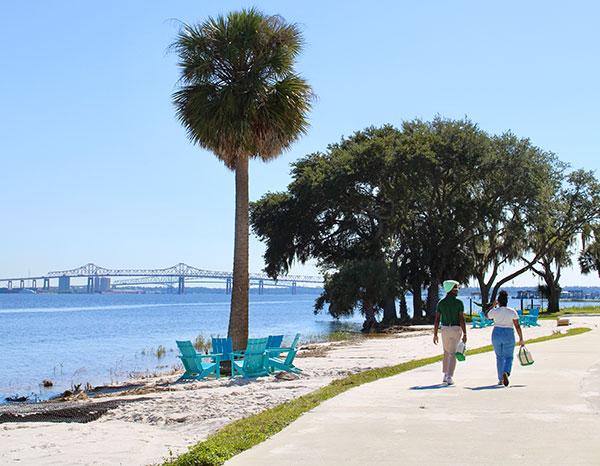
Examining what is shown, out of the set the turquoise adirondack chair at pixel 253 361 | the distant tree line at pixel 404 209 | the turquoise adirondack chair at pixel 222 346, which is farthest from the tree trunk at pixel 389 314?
the turquoise adirondack chair at pixel 253 361

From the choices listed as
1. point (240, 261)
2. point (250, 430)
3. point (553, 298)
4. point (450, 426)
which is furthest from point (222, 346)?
point (553, 298)

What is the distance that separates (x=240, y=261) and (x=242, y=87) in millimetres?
4898

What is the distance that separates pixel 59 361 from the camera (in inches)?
1326

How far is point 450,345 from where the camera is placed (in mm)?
14445

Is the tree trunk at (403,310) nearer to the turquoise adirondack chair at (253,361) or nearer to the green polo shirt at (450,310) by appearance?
the turquoise adirondack chair at (253,361)

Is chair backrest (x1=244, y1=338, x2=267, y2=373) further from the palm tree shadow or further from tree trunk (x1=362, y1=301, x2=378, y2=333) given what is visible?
tree trunk (x1=362, y1=301, x2=378, y2=333)

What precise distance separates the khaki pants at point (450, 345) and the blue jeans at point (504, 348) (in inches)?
27.8

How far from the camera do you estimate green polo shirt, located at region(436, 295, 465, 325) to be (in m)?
14.5

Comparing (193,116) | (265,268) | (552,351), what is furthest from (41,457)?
(265,268)

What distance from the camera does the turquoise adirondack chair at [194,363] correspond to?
Answer: 64.8 feet

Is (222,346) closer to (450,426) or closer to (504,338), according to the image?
(504,338)

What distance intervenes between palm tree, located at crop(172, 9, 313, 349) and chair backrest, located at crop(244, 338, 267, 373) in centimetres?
556

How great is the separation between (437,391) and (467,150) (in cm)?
3826

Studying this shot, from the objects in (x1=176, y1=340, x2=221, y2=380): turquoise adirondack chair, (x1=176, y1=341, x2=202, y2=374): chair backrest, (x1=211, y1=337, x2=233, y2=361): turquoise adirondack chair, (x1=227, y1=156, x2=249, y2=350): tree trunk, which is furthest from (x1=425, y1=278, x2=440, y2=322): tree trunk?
(x1=176, y1=341, x2=202, y2=374): chair backrest
